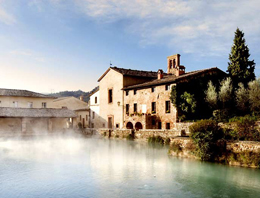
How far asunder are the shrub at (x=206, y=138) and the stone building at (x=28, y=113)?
2574cm

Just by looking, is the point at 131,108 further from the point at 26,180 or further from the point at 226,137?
the point at 26,180

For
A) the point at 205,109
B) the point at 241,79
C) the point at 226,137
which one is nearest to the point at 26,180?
the point at 226,137

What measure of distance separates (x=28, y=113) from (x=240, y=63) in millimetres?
28696

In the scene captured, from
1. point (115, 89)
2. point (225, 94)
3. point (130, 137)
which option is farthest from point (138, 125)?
point (225, 94)

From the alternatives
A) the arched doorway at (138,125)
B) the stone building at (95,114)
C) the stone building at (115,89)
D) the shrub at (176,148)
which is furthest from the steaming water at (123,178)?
the stone building at (95,114)

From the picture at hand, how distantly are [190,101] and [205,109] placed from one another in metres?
2.40

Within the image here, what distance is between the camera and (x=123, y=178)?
480 inches

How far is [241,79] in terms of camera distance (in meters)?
29.9

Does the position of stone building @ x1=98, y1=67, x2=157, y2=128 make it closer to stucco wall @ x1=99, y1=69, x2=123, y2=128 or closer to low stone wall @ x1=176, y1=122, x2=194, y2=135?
stucco wall @ x1=99, y1=69, x2=123, y2=128

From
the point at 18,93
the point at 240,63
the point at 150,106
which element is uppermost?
the point at 240,63

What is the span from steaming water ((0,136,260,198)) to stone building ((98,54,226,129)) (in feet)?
40.9

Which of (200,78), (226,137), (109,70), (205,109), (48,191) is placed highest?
(109,70)

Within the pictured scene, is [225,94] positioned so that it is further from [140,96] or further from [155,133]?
[140,96]

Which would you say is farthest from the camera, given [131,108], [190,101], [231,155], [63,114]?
[63,114]
